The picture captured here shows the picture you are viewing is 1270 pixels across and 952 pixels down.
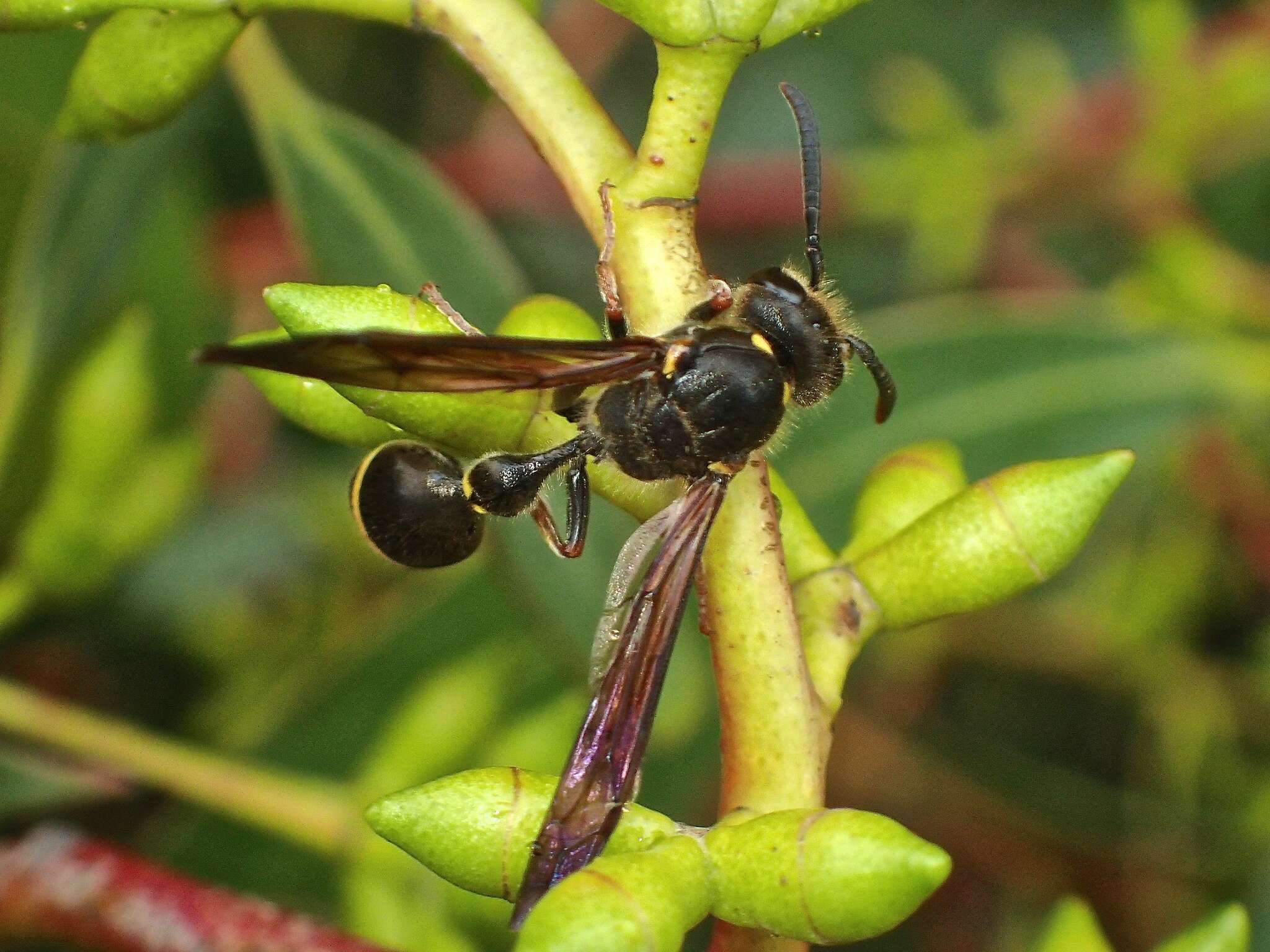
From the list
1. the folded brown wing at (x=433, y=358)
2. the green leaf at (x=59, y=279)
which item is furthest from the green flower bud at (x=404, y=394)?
the green leaf at (x=59, y=279)

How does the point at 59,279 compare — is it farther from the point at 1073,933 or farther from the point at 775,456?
the point at 1073,933

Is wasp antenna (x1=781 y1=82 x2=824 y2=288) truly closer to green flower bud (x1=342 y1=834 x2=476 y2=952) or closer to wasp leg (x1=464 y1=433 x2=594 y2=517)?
wasp leg (x1=464 y1=433 x2=594 y2=517)

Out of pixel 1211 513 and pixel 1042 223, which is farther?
pixel 1042 223

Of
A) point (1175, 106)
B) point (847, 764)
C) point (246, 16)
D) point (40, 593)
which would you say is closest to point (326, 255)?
point (40, 593)

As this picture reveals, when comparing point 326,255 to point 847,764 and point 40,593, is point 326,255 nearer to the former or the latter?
point 40,593

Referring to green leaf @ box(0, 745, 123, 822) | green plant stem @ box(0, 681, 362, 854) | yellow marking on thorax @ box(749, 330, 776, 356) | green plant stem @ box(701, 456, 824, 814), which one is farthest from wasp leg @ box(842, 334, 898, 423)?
green leaf @ box(0, 745, 123, 822)

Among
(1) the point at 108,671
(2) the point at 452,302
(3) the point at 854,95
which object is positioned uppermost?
(3) the point at 854,95
